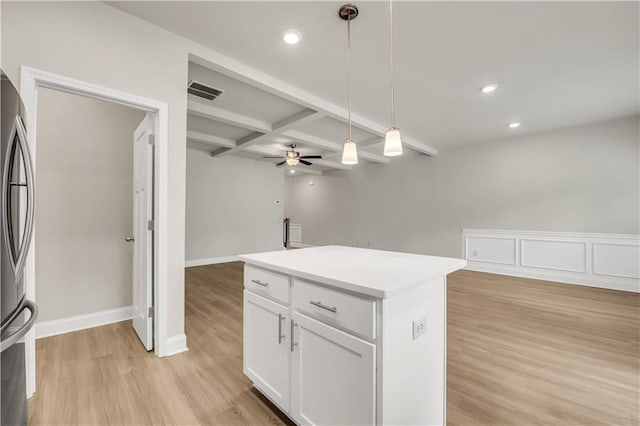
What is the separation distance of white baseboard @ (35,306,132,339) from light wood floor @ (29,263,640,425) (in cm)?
9

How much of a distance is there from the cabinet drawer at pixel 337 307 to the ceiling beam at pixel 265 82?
2.29 metres

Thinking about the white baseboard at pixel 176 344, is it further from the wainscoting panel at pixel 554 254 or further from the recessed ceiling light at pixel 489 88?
the wainscoting panel at pixel 554 254

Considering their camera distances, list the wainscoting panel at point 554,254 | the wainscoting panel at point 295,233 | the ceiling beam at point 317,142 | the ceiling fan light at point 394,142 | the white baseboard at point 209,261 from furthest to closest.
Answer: the wainscoting panel at point 295,233 < the white baseboard at point 209,261 < the ceiling beam at point 317,142 < the wainscoting panel at point 554,254 < the ceiling fan light at point 394,142

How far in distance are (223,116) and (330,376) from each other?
373 cm

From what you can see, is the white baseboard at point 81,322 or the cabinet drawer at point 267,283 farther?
the white baseboard at point 81,322

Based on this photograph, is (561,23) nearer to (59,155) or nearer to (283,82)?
(283,82)

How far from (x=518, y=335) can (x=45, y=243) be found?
4.67m

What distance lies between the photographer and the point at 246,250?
22.5ft

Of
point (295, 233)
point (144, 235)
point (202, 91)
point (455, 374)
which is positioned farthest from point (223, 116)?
point (295, 233)

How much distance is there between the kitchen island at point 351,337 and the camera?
1041mm

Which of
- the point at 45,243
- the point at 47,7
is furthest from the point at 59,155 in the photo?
the point at 47,7

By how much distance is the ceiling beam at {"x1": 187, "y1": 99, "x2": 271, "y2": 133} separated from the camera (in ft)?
11.6

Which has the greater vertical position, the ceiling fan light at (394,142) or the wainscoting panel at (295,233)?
the ceiling fan light at (394,142)

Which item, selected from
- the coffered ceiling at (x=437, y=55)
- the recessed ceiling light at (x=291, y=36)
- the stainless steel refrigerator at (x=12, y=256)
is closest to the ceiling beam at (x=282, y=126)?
the coffered ceiling at (x=437, y=55)
